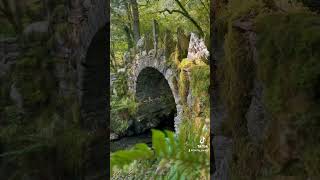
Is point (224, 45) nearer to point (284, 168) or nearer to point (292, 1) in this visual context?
point (292, 1)

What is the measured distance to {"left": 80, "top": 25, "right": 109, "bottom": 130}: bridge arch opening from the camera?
3.67 metres

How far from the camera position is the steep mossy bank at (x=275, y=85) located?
144cm

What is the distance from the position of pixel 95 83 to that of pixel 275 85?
7.83ft

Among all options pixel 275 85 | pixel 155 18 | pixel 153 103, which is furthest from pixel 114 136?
pixel 275 85

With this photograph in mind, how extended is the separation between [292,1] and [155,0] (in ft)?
28.9

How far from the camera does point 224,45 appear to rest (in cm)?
238

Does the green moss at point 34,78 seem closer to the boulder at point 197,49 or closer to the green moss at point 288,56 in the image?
the green moss at point 288,56

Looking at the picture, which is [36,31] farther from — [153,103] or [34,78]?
[153,103]

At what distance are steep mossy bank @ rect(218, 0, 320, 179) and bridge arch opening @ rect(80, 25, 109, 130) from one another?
5.80 ft

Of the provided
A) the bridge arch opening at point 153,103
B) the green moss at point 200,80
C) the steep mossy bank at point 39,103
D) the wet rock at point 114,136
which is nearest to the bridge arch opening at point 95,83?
the steep mossy bank at point 39,103

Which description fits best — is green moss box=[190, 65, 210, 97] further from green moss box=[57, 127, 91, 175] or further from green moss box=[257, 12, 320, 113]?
green moss box=[257, 12, 320, 113]

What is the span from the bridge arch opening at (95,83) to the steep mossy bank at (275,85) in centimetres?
177

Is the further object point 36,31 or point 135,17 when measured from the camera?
point 135,17

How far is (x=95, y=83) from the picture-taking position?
12.3 feet
